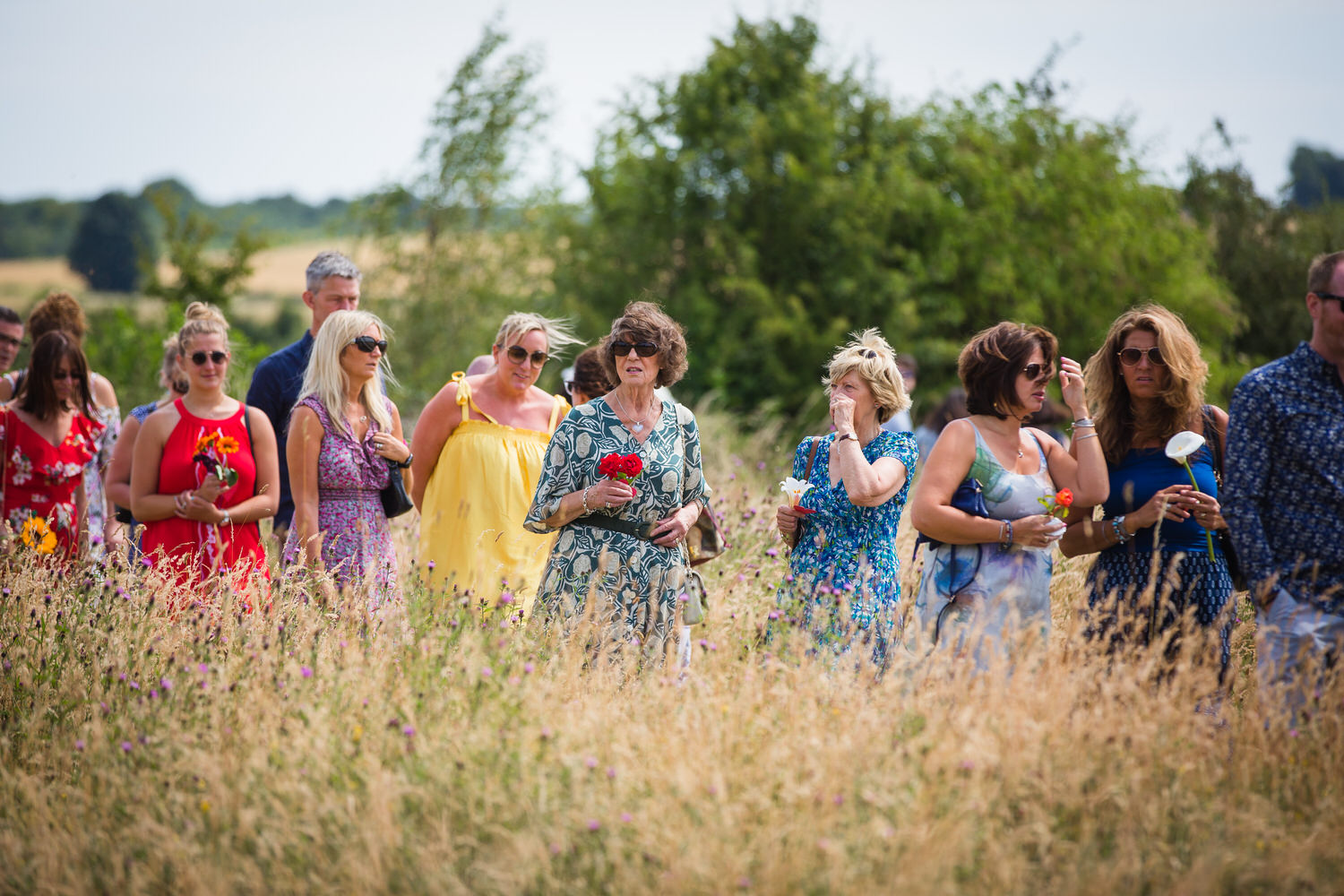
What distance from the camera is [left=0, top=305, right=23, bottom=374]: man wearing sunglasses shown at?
6586 millimetres

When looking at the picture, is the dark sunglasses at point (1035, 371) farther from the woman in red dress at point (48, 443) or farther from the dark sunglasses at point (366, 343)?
the woman in red dress at point (48, 443)

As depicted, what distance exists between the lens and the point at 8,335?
661cm

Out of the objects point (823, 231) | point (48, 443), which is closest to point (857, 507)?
point (48, 443)

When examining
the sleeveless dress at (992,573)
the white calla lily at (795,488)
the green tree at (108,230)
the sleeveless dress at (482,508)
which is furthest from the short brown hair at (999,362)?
the green tree at (108,230)

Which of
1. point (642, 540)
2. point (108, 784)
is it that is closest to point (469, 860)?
point (108, 784)

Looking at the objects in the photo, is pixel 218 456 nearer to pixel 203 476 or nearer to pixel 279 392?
pixel 203 476

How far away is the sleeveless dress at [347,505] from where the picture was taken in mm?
4988

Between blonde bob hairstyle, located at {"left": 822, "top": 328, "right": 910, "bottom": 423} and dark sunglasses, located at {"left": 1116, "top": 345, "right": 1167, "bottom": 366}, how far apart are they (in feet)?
2.94

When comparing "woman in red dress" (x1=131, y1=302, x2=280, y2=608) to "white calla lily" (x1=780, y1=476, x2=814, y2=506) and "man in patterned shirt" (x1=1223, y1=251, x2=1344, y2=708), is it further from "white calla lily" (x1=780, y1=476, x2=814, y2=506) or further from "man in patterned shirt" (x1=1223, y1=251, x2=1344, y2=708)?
"man in patterned shirt" (x1=1223, y1=251, x2=1344, y2=708)

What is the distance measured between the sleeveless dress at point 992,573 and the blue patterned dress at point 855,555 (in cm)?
24

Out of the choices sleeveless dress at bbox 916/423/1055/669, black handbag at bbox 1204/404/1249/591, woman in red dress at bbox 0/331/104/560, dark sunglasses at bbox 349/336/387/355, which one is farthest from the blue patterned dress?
woman in red dress at bbox 0/331/104/560

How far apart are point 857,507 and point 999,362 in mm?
831

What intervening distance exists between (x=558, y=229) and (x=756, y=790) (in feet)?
49.2

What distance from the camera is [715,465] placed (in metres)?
10.3
